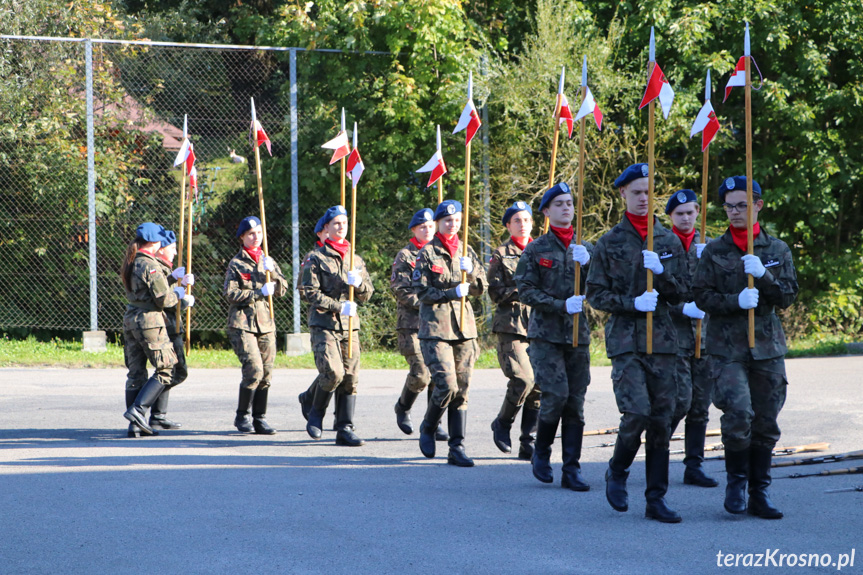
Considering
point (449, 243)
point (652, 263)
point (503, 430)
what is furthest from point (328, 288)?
point (652, 263)

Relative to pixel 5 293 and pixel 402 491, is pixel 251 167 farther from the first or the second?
pixel 402 491

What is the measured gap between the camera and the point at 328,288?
29.7ft

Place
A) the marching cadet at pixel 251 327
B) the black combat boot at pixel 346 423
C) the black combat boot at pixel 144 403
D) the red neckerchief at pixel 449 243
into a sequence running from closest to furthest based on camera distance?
the red neckerchief at pixel 449 243 → the black combat boot at pixel 346 423 → the black combat boot at pixel 144 403 → the marching cadet at pixel 251 327

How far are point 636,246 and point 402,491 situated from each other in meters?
2.26

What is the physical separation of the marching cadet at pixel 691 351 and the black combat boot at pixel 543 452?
834 mm

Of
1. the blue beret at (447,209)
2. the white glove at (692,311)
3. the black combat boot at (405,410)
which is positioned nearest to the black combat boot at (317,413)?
the black combat boot at (405,410)

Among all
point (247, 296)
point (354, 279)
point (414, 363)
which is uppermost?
point (354, 279)

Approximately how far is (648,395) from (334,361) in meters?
3.55

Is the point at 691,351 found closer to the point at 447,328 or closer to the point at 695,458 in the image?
the point at 695,458

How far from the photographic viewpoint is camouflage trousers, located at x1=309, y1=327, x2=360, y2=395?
8.68 metres

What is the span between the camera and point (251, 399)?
31.0ft

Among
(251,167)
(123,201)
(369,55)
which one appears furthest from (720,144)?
(123,201)

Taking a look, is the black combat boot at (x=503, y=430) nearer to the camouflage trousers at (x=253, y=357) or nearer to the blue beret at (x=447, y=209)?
the blue beret at (x=447, y=209)

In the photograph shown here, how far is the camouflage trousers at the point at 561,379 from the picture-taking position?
6770 millimetres
